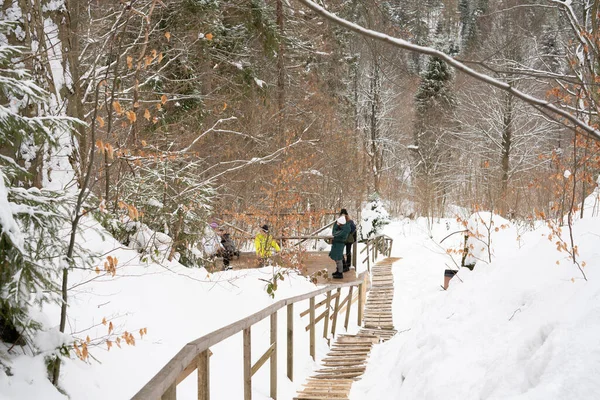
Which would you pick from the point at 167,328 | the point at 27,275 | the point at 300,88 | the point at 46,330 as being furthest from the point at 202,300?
the point at 300,88

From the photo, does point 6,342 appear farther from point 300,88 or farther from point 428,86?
point 428,86

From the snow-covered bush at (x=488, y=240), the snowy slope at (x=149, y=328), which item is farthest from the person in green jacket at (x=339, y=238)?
the snowy slope at (x=149, y=328)

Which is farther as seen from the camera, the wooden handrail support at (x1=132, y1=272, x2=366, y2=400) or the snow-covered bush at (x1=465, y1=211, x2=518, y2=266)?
the snow-covered bush at (x1=465, y1=211, x2=518, y2=266)

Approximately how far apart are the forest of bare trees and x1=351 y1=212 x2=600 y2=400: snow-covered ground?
2.67ft

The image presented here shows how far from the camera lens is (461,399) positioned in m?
3.31

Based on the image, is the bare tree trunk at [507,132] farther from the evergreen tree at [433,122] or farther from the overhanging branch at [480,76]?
the overhanging branch at [480,76]

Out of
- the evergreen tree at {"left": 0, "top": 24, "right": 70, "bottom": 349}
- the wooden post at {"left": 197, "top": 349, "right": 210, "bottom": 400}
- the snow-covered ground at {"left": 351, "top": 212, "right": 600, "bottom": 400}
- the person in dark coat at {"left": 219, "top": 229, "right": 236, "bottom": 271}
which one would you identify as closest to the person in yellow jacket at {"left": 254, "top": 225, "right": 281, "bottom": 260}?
the person in dark coat at {"left": 219, "top": 229, "right": 236, "bottom": 271}

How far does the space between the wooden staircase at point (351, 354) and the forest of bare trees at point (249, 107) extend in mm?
2748

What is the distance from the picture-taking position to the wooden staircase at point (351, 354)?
17.2ft

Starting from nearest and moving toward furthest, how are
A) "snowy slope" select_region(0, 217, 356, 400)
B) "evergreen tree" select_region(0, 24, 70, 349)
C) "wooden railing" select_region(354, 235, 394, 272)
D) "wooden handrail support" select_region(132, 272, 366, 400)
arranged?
"wooden handrail support" select_region(132, 272, 366, 400) < "evergreen tree" select_region(0, 24, 70, 349) < "snowy slope" select_region(0, 217, 356, 400) < "wooden railing" select_region(354, 235, 394, 272)

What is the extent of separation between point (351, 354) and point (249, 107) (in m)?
8.86

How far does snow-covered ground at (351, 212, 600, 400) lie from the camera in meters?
2.76

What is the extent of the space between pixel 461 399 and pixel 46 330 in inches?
113

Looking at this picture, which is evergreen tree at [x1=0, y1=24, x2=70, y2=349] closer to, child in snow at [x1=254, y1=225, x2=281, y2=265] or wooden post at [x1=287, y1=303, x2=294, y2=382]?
wooden post at [x1=287, y1=303, x2=294, y2=382]
